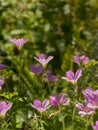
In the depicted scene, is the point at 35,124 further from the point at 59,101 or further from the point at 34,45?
the point at 34,45

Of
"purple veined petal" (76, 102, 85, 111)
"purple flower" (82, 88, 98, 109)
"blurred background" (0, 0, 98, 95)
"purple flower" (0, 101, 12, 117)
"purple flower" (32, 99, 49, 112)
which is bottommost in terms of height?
"blurred background" (0, 0, 98, 95)

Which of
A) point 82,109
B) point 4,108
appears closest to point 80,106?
point 82,109

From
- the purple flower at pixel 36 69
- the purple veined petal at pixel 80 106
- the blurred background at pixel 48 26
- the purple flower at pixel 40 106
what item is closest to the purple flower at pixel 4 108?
the purple flower at pixel 40 106

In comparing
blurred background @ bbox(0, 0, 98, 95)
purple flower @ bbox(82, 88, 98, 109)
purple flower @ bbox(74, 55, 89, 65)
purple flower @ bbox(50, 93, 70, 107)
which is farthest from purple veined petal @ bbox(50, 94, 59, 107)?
blurred background @ bbox(0, 0, 98, 95)

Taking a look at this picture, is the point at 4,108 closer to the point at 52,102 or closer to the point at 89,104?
the point at 52,102

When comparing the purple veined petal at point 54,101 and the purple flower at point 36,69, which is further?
the purple flower at point 36,69

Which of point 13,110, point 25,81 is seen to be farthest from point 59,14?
point 13,110

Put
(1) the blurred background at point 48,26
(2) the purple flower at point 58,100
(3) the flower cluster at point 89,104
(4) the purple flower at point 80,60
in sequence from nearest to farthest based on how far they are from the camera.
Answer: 1. (3) the flower cluster at point 89,104
2. (2) the purple flower at point 58,100
3. (4) the purple flower at point 80,60
4. (1) the blurred background at point 48,26

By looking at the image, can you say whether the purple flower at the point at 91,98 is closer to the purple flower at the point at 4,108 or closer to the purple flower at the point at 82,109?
the purple flower at the point at 82,109

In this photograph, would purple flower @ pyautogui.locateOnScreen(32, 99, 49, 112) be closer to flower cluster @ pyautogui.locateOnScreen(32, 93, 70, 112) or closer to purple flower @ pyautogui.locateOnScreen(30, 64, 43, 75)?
flower cluster @ pyautogui.locateOnScreen(32, 93, 70, 112)

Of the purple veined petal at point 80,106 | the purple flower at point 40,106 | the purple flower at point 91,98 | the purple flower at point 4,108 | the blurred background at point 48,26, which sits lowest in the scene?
the blurred background at point 48,26

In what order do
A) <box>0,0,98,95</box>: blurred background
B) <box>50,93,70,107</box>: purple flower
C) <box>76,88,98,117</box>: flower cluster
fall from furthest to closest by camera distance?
<box>0,0,98,95</box>: blurred background → <box>50,93,70,107</box>: purple flower → <box>76,88,98,117</box>: flower cluster

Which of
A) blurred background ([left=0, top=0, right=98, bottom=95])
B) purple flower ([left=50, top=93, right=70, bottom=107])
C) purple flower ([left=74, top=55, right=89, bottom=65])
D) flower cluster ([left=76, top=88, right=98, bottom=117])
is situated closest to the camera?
flower cluster ([left=76, top=88, right=98, bottom=117])
